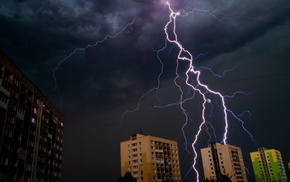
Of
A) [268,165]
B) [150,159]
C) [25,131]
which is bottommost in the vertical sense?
[150,159]

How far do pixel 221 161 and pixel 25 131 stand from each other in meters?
58.0

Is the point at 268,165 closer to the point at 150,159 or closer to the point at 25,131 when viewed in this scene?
the point at 150,159

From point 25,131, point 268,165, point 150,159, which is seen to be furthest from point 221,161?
point 25,131

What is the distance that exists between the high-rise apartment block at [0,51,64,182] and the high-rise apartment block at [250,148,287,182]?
87022 mm

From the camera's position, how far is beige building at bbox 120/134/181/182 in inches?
2025

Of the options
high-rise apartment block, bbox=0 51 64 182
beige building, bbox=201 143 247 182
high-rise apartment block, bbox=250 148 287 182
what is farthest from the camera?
high-rise apartment block, bbox=250 148 287 182

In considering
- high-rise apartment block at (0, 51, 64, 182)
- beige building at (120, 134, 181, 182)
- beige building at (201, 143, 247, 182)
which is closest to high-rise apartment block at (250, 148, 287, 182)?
beige building at (201, 143, 247, 182)

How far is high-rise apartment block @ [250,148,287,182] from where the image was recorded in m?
94.7

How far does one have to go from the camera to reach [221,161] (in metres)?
70.2

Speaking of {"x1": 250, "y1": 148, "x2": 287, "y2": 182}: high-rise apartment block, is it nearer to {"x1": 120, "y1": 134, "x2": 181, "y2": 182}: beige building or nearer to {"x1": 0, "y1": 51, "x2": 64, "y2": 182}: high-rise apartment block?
{"x1": 120, "y1": 134, "x2": 181, "y2": 182}: beige building

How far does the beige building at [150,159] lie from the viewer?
51.4 metres

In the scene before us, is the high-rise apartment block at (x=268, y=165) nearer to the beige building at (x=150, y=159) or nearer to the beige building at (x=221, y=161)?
the beige building at (x=221, y=161)

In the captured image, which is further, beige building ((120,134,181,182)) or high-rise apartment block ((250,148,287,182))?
high-rise apartment block ((250,148,287,182))

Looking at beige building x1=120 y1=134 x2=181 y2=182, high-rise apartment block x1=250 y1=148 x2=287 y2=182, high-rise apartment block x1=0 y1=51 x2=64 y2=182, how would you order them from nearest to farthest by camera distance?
high-rise apartment block x1=0 y1=51 x2=64 y2=182, beige building x1=120 y1=134 x2=181 y2=182, high-rise apartment block x1=250 y1=148 x2=287 y2=182
